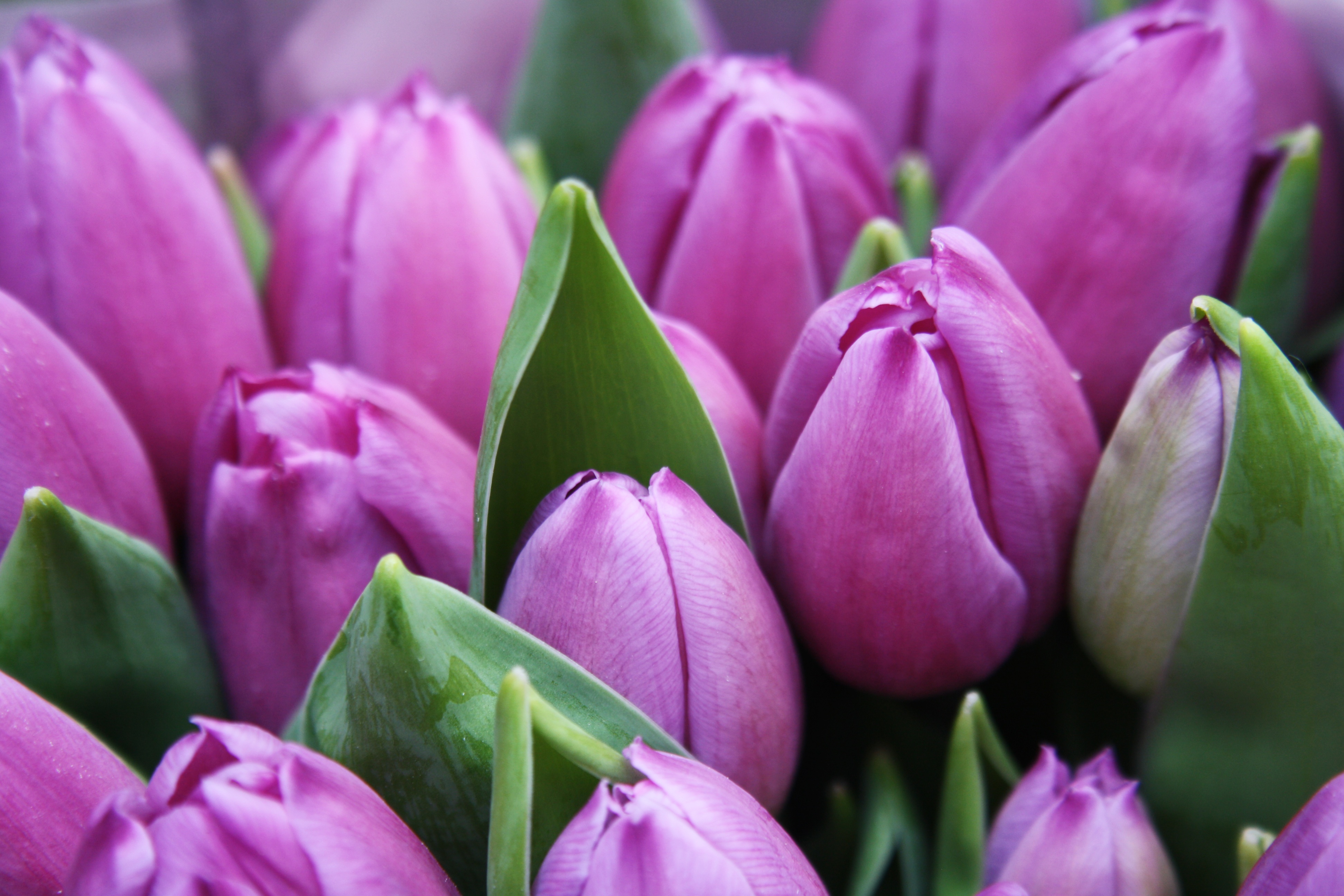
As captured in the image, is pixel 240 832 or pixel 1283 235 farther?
pixel 1283 235

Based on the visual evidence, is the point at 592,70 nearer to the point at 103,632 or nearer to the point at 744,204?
the point at 744,204

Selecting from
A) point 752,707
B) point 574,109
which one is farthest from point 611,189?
point 752,707

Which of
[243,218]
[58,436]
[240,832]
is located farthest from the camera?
[243,218]

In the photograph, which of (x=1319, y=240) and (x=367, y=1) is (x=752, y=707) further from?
(x=367, y=1)

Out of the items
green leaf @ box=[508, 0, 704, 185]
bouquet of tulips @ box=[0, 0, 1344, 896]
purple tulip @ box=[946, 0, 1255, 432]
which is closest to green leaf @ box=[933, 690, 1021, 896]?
bouquet of tulips @ box=[0, 0, 1344, 896]

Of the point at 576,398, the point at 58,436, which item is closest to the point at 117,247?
the point at 58,436

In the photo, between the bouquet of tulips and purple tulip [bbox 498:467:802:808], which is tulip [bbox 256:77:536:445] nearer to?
the bouquet of tulips
